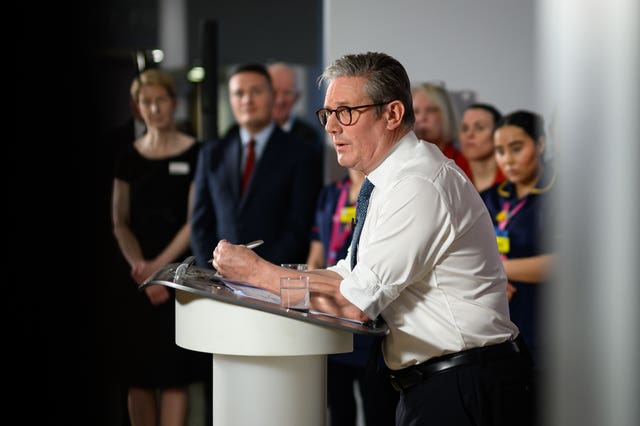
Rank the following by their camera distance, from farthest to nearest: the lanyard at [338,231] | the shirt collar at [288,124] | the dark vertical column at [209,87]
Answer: the shirt collar at [288,124] < the dark vertical column at [209,87] < the lanyard at [338,231]

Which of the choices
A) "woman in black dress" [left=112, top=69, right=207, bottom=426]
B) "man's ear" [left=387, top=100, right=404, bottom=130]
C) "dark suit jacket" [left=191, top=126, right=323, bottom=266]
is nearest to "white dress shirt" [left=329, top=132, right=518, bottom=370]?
"man's ear" [left=387, top=100, right=404, bottom=130]

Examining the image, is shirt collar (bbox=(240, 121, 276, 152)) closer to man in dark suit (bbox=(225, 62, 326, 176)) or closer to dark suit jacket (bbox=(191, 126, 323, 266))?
dark suit jacket (bbox=(191, 126, 323, 266))

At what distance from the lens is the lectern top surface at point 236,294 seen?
190 cm

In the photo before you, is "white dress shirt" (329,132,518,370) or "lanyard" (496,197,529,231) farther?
"lanyard" (496,197,529,231)

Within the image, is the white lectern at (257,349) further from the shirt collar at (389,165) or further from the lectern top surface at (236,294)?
the shirt collar at (389,165)

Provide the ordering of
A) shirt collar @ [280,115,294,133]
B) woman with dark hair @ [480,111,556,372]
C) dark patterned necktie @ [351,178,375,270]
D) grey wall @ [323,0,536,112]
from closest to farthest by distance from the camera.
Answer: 1. dark patterned necktie @ [351,178,375,270]
2. woman with dark hair @ [480,111,556,372]
3. grey wall @ [323,0,536,112]
4. shirt collar @ [280,115,294,133]

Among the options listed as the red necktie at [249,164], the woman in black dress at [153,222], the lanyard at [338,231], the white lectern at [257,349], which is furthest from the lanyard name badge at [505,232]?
the woman in black dress at [153,222]

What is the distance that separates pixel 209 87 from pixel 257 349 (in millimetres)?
3450

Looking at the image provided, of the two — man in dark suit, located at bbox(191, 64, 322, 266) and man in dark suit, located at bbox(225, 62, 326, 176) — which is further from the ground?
man in dark suit, located at bbox(225, 62, 326, 176)

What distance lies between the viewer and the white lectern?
2.01 metres

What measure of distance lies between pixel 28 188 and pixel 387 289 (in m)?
3.18

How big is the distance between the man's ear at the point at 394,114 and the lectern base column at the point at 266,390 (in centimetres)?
63

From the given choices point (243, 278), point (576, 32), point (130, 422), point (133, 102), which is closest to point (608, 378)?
point (576, 32)

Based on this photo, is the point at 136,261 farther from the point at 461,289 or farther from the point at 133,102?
the point at 461,289
